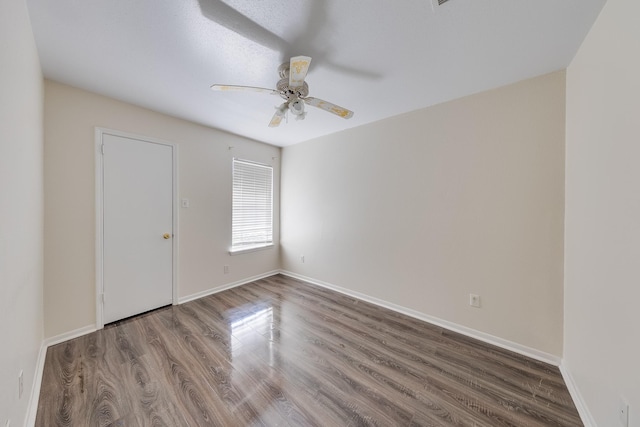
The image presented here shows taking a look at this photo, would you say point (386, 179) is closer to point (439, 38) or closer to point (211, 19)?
point (439, 38)

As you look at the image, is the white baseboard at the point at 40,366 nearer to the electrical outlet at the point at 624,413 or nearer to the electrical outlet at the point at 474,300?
the electrical outlet at the point at 624,413

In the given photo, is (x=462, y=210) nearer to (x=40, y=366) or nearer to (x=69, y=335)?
(x=40, y=366)

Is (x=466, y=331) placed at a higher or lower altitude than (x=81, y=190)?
lower

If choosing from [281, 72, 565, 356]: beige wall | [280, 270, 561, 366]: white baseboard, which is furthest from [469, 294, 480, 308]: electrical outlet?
[280, 270, 561, 366]: white baseboard

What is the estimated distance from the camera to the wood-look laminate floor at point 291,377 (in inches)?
55.1

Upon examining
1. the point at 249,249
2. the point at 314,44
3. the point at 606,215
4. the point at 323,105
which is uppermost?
the point at 314,44

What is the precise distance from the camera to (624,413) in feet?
3.39

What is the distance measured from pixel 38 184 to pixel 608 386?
13.0 ft

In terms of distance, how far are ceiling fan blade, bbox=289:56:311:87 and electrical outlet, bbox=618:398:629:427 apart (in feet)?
7.79

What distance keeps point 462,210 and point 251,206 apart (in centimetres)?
306

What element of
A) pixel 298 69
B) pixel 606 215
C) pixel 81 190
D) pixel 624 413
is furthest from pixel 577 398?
pixel 81 190

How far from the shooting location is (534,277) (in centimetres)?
193

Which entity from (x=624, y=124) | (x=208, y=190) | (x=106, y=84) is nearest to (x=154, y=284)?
(x=208, y=190)

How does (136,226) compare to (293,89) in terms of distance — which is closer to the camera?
(293,89)
